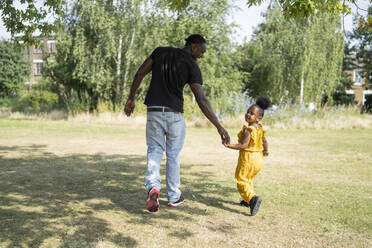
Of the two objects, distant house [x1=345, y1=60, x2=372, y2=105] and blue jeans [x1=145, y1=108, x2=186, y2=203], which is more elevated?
distant house [x1=345, y1=60, x2=372, y2=105]

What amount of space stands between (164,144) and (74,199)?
1.33 meters

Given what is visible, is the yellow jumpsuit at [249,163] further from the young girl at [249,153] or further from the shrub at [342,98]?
the shrub at [342,98]

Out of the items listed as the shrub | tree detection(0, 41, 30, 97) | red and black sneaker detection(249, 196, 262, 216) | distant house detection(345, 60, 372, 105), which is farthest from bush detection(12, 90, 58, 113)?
distant house detection(345, 60, 372, 105)

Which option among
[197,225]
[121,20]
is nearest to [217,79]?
[121,20]

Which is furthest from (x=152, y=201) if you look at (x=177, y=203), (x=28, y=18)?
(x=28, y=18)

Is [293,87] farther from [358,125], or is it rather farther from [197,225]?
[197,225]

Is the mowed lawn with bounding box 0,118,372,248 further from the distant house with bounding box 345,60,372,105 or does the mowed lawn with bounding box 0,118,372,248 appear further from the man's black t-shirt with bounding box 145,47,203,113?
the distant house with bounding box 345,60,372,105

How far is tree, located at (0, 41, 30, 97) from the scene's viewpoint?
31.2 m

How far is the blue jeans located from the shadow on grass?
32cm

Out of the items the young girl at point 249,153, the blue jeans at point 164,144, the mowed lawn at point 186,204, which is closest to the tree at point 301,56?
the mowed lawn at point 186,204

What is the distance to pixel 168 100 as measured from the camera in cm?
402

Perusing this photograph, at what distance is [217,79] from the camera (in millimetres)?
22406

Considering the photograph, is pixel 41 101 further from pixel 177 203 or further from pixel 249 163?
pixel 249 163

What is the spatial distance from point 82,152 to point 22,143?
2.63 meters
